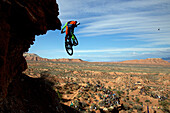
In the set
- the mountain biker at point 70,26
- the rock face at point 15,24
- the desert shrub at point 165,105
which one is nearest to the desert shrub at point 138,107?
the desert shrub at point 165,105

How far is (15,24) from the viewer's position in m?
7.28

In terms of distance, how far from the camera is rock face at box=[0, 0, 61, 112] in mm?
5840

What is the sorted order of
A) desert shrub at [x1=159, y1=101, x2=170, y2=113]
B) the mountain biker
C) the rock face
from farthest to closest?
desert shrub at [x1=159, y1=101, x2=170, y2=113] < the mountain biker < the rock face

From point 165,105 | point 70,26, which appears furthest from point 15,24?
point 165,105

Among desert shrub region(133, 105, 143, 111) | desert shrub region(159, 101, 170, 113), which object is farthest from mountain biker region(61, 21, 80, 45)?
desert shrub region(159, 101, 170, 113)

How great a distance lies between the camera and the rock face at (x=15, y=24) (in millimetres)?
5840

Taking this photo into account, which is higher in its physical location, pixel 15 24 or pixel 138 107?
pixel 15 24

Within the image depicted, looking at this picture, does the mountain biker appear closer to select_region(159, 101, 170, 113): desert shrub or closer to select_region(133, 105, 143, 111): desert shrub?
select_region(133, 105, 143, 111): desert shrub

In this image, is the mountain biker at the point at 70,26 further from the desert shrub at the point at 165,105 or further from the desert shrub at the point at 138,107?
the desert shrub at the point at 165,105

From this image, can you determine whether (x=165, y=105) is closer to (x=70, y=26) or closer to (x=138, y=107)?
(x=138, y=107)

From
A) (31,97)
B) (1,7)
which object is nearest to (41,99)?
(31,97)

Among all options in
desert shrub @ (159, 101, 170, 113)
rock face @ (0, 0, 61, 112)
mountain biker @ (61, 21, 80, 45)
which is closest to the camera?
rock face @ (0, 0, 61, 112)

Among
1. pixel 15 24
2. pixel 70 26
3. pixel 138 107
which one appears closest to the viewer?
pixel 15 24

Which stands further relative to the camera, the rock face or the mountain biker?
the mountain biker
